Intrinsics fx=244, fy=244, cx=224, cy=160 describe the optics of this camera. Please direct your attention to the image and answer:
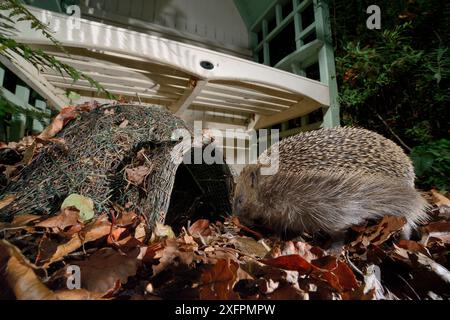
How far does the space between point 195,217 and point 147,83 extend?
2626 mm

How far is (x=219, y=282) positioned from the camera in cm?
95

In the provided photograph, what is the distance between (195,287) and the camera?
925mm

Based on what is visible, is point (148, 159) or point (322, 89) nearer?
point (148, 159)

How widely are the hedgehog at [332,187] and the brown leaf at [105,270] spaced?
5.96 feet

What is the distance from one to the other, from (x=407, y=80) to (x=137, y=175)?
4075 mm

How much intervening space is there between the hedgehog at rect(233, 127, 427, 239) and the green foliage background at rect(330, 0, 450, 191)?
1.11 metres

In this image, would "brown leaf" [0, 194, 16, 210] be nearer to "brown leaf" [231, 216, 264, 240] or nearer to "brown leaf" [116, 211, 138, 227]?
"brown leaf" [116, 211, 138, 227]

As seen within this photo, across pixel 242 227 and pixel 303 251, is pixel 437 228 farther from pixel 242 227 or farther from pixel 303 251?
pixel 242 227

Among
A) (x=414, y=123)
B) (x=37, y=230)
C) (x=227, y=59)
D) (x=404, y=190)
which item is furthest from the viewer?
(x=227, y=59)

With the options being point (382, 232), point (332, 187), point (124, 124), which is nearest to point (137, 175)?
point (124, 124)

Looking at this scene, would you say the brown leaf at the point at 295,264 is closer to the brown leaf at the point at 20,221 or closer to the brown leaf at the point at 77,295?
the brown leaf at the point at 77,295

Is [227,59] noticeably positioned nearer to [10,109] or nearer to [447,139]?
[10,109]

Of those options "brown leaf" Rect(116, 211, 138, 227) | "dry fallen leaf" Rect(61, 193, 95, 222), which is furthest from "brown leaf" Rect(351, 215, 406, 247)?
"dry fallen leaf" Rect(61, 193, 95, 222)
